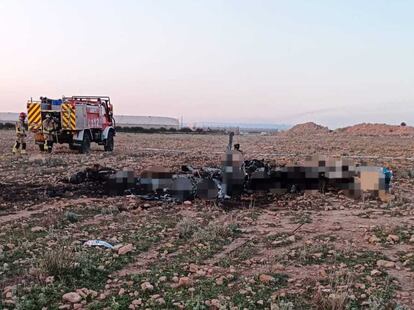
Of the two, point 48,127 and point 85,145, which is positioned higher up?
point 48,127

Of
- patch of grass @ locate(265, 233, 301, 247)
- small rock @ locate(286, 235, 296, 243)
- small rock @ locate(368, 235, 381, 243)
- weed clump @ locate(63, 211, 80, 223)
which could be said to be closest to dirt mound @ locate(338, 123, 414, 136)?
small rock @ locate(368, 235, 381, 243)

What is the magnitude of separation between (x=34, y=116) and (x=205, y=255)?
18.1 metres

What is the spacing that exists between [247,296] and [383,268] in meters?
1.83

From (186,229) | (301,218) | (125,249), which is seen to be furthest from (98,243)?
(301,218)

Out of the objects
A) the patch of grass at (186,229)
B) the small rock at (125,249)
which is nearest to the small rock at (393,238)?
the patch of grass at (186,229)

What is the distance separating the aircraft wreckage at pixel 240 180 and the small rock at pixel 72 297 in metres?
5.75

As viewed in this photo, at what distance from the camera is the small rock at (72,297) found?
4.82 meters

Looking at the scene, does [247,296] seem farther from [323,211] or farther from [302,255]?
[323,211]

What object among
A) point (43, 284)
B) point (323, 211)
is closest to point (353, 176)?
point (323, 211)

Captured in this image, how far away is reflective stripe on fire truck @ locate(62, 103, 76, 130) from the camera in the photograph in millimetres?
22484

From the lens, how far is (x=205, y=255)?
6.35 metres

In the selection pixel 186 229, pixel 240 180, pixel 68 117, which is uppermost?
pixel 68 117

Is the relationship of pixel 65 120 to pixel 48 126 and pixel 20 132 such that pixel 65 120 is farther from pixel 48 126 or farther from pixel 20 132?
pixel 20 132

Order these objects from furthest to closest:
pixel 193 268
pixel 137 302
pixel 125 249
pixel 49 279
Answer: pixel 125 249 < pixel 193 268 < pixel 49 279 < pixel 137 302
